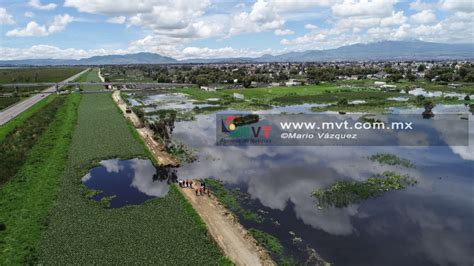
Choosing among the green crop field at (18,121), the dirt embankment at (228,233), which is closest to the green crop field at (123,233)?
the dirt embankment at (228,233)

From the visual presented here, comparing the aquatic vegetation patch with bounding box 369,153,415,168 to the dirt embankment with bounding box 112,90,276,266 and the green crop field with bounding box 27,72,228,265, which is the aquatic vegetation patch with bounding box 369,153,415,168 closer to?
the dirt embankment with bounding box 112,90,276,266

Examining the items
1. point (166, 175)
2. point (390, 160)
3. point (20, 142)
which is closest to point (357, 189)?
point (390, 160)

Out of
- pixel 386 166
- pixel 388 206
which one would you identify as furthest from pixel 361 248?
pixel 386 166

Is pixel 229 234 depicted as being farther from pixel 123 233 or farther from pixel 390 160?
pixel 390 160

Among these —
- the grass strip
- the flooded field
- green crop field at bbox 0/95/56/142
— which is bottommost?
the flooded field

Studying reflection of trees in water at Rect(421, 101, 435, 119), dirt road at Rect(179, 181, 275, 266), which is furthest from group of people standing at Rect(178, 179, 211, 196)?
reflection of trees in water at Rect(421, 101, 435, 119)

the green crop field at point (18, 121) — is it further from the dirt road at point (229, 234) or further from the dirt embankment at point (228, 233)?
the dirt road at point (229, 234)
